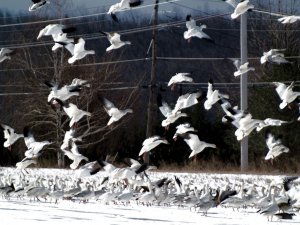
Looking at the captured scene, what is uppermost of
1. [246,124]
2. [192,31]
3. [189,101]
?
[192,31]

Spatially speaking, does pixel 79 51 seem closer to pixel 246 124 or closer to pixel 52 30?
pixel 52 30

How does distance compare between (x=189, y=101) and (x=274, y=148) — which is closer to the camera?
(x=189, y=101)

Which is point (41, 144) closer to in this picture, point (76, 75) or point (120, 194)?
point (120, 194)

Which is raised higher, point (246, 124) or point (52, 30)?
point (52, 30)

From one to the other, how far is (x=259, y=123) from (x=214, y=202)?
2716mm

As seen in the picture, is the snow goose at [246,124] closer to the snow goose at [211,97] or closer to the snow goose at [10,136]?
the snow goose at [211,97]

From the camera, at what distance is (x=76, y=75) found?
151 feet

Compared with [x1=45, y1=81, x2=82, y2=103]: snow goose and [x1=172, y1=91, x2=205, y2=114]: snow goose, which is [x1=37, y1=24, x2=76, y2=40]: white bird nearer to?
[x1=45, y1=81, x2=82, y2=103]: snow goose

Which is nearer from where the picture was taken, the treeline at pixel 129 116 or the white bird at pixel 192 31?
the white bird at pixel 192 31

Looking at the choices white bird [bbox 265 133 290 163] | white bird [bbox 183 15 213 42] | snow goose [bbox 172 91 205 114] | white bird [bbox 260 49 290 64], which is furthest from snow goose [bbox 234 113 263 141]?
white bird [bbox 183 15 213 42]

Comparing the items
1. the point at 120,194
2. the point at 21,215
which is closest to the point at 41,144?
the point at 120,194

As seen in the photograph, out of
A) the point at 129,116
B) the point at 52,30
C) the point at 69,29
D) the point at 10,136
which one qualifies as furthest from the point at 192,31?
the point at 129,116

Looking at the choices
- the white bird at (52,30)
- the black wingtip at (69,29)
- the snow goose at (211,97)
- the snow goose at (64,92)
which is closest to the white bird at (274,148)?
the snow goose at (211,97)

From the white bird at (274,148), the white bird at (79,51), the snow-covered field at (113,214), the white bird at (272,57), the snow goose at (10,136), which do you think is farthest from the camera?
the snow goose at (10,136)
